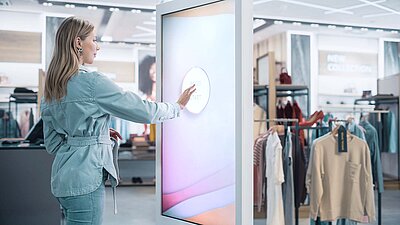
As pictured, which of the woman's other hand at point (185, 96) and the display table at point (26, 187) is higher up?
the woman's other hand at point (185, 96)

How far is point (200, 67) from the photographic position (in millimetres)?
2070

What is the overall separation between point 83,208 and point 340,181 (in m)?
2.54

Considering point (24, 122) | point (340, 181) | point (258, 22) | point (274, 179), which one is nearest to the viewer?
point (340, 181)

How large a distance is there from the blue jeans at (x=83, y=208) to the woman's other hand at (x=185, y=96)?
56 centimetres

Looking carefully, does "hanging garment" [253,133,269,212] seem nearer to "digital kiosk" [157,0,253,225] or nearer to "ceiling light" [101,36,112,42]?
"digital kiosk" [157,0,253,225]

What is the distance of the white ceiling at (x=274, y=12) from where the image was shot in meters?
6.53

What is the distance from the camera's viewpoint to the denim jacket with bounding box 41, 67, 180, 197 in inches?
70.4

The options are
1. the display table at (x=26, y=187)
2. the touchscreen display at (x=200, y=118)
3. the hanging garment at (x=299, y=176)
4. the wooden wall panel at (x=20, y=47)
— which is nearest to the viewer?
the touchscreen display at (x=200, y=118)

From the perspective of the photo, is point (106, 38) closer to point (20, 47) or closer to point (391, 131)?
point (20, 47)

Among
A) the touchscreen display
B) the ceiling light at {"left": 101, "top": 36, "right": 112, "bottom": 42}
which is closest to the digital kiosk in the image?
the touchscreen display

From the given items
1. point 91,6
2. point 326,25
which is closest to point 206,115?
point 91,6

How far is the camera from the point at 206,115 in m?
2.04

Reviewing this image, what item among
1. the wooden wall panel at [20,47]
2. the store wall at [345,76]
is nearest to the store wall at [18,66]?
the wooden wall panel at [20,47]

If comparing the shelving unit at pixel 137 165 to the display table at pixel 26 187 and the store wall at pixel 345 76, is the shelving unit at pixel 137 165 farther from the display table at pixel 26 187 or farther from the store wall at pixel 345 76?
the display table at pixel 26 187
